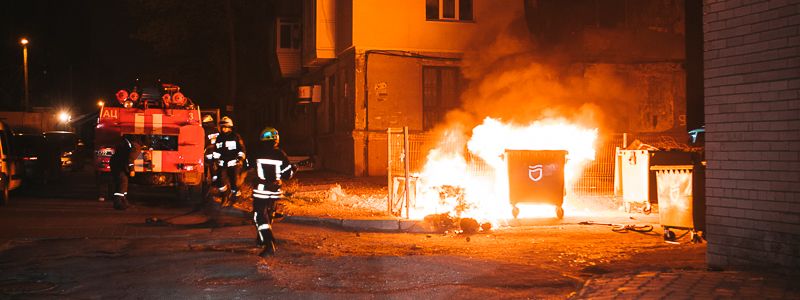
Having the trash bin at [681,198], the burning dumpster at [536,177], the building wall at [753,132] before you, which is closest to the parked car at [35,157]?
the burning dumpster at [536,177]

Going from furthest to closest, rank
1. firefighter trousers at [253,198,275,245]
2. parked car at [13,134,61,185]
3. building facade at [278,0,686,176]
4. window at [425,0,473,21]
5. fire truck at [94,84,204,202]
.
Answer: window at [425,0,473,21], building facade at [278,0,686,176], parked car at [13,134,61,185], fire truck at [94,84,204,202], firefighter trousers at [253,198,275,245]

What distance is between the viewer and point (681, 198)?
1059cm

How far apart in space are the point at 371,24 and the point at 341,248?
528 inches

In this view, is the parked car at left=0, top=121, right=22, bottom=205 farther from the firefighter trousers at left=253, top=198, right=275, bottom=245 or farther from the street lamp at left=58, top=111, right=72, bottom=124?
the street lamp at left=58, top=111, right=72, bottom=124

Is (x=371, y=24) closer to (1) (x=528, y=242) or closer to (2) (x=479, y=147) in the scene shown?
(2) (x=479, y=147)

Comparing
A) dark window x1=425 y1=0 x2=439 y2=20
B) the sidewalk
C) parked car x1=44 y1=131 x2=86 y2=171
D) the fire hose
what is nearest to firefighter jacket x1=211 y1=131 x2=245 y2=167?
the fire hose

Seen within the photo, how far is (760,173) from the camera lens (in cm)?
732

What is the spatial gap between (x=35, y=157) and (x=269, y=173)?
575 inches

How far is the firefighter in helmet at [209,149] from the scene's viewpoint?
1420 cm

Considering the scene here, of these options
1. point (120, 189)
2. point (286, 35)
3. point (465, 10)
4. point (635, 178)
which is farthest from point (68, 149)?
point (635, 178)

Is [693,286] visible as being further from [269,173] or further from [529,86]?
[529,86]

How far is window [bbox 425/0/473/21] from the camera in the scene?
23281 millimetres

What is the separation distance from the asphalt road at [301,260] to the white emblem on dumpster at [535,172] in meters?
1.08

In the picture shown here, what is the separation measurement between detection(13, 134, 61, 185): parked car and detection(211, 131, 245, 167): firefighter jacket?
7613 mm
